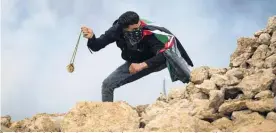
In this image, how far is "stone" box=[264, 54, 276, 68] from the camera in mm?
9188

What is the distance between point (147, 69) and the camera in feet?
28.2

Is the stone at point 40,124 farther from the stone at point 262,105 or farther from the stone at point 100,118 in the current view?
the stone at point 262,105

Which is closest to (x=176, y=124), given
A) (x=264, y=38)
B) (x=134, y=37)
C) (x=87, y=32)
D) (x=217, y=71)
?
(x=134, y=37)

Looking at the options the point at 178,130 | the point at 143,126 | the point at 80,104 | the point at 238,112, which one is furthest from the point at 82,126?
the point at 238,112

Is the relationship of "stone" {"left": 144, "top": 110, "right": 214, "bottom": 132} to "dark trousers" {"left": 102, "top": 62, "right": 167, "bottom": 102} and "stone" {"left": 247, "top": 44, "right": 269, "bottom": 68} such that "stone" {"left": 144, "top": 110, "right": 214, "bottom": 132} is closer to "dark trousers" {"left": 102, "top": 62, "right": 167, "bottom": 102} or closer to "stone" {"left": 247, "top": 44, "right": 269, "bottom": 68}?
"dark trousers" {"left": 102, "top": 62, "right": 167, "bottom": 102}

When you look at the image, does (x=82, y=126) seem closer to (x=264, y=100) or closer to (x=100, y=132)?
(x=100, y=132)

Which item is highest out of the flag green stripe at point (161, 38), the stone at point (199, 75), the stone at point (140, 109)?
the flag green stripe at point (161, 38)

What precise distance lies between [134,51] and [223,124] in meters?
2.13

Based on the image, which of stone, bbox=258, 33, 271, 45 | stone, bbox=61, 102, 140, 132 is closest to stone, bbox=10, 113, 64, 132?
stone, bbox=61, 102, 140, 132

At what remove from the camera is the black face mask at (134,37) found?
27.5ft

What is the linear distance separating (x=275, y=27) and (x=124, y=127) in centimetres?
457

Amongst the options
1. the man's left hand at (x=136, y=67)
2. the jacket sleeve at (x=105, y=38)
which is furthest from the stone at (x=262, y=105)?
the jacket sleeve at (x=105, y=38)

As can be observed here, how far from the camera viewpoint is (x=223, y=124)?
7.25 metres

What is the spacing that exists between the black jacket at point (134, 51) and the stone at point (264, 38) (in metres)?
2.42
